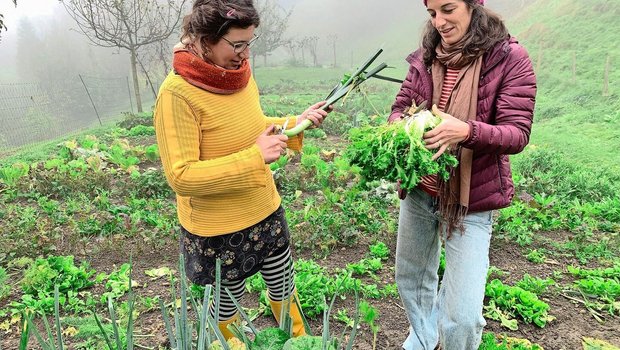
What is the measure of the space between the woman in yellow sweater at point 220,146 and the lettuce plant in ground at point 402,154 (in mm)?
370

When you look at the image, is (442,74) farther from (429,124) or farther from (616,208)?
(616,208)

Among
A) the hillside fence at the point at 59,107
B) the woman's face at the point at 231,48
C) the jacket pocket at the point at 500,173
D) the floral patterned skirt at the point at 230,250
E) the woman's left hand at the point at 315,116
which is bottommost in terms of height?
the hillside fence at the point at 59,107

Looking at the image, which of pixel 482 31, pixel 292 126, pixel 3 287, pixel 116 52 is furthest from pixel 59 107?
pixel 482 31

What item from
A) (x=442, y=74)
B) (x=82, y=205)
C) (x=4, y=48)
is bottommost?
(x=82, y=205)

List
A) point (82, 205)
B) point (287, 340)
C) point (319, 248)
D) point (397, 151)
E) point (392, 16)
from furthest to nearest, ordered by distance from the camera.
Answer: point (392, 16) → point (82, 205) → point (319, 248) → point (397, 151) → point (287, 340)

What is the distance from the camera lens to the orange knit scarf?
177 cm

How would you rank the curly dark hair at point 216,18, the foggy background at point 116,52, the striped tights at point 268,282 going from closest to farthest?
the curly dark hair at point 216,18, the striped tights at point 268,282, the foggy background at point 116,52

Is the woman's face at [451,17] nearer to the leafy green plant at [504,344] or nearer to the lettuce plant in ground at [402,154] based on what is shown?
the lettuce plant in ground at [402,154]

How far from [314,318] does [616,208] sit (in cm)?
351

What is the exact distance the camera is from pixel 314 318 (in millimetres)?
3031

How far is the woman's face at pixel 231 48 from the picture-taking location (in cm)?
175

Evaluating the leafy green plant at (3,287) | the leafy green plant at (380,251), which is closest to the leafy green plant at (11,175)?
the leafy green plant at (3,287)

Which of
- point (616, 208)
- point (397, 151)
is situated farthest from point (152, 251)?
point (616, 208)

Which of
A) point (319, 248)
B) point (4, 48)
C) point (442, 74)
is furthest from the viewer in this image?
point (4, 48)
